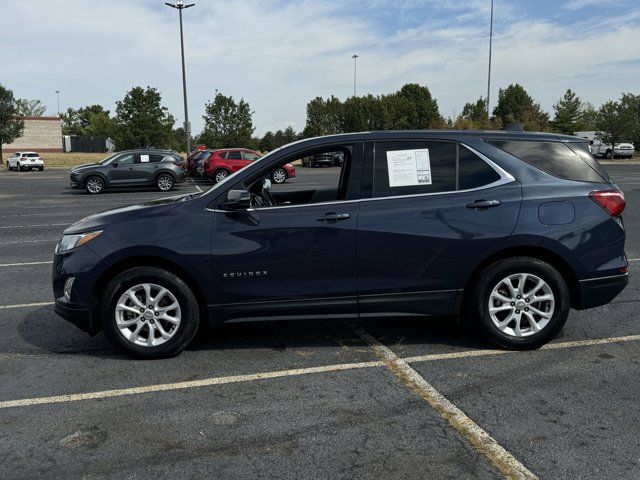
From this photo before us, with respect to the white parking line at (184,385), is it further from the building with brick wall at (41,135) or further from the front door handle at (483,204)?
the building with brick wall at (41,135)

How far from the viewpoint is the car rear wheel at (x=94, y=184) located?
2081 centimetres

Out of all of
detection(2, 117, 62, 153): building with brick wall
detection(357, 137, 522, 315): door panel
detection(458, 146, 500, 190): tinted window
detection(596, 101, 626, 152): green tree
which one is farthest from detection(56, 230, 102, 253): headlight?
detection(2, 117, 62, 153): building with brick wall

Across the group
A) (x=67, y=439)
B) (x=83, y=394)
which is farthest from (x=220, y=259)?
(x=67, y=439)

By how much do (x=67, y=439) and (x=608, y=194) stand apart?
4.12 metres

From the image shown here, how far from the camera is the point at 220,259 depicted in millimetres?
4234

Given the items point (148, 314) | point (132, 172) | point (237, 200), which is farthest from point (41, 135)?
point (237, 200)

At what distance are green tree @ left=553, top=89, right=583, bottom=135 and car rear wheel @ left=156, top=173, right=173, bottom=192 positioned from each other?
55695 millimetres

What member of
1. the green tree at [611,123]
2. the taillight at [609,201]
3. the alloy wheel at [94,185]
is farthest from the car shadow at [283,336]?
the green tree at [611,123]

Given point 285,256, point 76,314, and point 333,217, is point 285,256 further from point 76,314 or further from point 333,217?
point 76,314

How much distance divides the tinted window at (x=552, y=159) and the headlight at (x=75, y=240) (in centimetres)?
317

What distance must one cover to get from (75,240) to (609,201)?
4.11 metres

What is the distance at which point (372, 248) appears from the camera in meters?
4.26

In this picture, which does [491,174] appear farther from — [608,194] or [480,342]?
[480,342]

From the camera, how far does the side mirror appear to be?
164 inches
